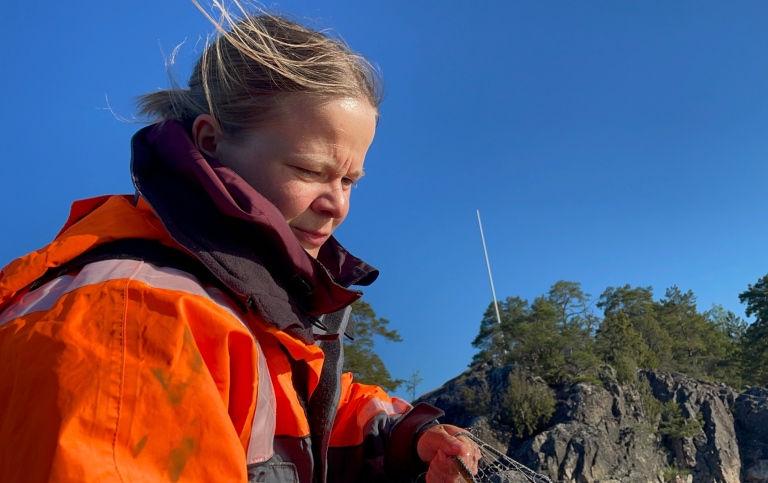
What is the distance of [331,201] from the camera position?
1.55m

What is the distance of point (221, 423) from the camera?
89cm

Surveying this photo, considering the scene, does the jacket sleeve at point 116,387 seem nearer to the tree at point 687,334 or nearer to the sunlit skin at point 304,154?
the sunlit skin at point 304,154

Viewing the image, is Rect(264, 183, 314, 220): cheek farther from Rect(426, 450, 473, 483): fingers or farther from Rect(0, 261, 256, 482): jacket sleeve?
Rect(426, 450, 473, 483): fingers

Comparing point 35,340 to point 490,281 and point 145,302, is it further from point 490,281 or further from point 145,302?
point 490,281

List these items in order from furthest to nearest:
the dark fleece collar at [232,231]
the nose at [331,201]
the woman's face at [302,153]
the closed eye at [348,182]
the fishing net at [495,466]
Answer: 1. the fishing net at [495,466]
2. the closed eye at [348,182]
3. the nose at [331,201]
4. the woman's face at [302,153]
5. the dark fleece collar at [232,231]

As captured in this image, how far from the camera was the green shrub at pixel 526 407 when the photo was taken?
2247cm

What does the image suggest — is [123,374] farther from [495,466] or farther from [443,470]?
[495,466]

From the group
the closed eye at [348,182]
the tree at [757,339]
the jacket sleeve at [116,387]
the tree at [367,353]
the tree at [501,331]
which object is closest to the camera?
the jacket sleeve at [116,387]

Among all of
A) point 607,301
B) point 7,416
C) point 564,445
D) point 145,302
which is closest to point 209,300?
point 145,302

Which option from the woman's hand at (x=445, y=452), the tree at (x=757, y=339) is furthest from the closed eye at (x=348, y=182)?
the tree at (x=757, y=339)

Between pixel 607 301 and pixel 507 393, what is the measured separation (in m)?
21.5

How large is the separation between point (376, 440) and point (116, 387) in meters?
1.45

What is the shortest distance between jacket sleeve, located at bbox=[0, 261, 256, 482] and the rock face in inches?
775

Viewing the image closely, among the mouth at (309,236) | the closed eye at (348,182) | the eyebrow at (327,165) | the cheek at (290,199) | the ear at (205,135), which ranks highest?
the ear at (205,135)
